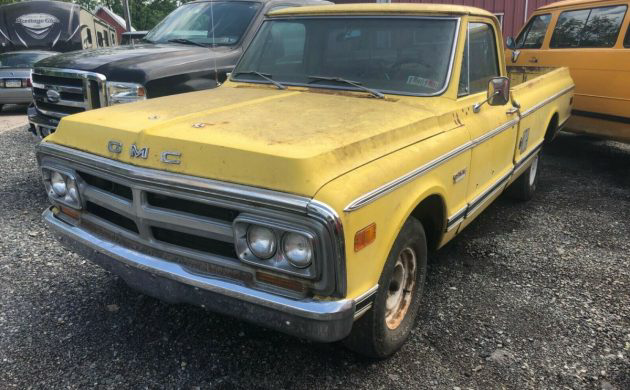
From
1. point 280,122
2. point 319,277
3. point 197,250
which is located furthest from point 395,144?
point 197,250

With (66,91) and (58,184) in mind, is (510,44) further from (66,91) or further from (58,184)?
(58,184)

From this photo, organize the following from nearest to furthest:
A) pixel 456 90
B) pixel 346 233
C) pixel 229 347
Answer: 1. pixel 346 233
2. pixel 229 347
3. pixel 456 90

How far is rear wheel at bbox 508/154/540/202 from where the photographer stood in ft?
17.5

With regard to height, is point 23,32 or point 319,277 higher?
point 23,32

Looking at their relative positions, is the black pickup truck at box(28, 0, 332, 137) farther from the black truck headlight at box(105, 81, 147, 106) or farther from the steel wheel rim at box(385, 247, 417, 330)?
the steel wheel rim at box(385, 247, 417, 330)

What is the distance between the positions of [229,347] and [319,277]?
1105 mm

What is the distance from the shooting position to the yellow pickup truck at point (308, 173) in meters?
2.19

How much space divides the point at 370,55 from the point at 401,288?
155cm

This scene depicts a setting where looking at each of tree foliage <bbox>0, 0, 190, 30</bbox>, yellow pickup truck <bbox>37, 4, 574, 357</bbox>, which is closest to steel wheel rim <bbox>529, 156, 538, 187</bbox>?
yellow pickup truck <bbox>37, 4, 574, 357</bbox>

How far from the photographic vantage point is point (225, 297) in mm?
2322

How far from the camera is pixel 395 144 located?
8.86ft

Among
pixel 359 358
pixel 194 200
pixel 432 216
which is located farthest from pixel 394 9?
pixel 359 358

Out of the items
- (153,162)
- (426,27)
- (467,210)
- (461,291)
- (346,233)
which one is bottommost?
(461,291)

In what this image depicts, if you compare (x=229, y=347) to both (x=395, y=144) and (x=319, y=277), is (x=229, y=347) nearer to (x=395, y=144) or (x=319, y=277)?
(x=319, y=277)
